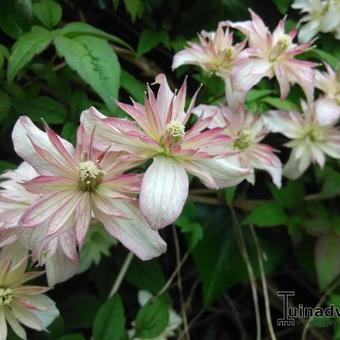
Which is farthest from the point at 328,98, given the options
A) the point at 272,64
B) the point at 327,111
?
the point at 272,64

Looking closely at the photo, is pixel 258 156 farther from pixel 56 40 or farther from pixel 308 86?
pixel 56 40

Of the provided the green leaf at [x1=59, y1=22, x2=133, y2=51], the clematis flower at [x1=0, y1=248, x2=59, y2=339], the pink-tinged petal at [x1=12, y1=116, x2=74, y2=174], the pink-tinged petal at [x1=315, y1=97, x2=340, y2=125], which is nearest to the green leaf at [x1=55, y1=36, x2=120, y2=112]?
the green leaf at [x1=59, y1=22, x2=133, y2=51]

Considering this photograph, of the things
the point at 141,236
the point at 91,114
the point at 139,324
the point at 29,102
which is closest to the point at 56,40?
the point at 29,102

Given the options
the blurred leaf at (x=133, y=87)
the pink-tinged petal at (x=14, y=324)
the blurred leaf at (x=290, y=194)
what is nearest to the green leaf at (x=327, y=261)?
the blurred leaf at (x=290, y=194)

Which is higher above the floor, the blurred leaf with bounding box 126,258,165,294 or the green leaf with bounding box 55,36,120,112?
the green leaf with bounding box 55,36,120,112

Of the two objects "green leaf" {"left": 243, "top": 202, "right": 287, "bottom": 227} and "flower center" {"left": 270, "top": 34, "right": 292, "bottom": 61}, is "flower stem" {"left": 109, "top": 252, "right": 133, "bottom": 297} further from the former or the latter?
"flower center" {"left": 270, "top": 34, "right": 292, "bottom": 61}

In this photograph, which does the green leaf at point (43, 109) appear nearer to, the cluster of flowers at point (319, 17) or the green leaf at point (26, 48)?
the green leaf at point (26, 48)
